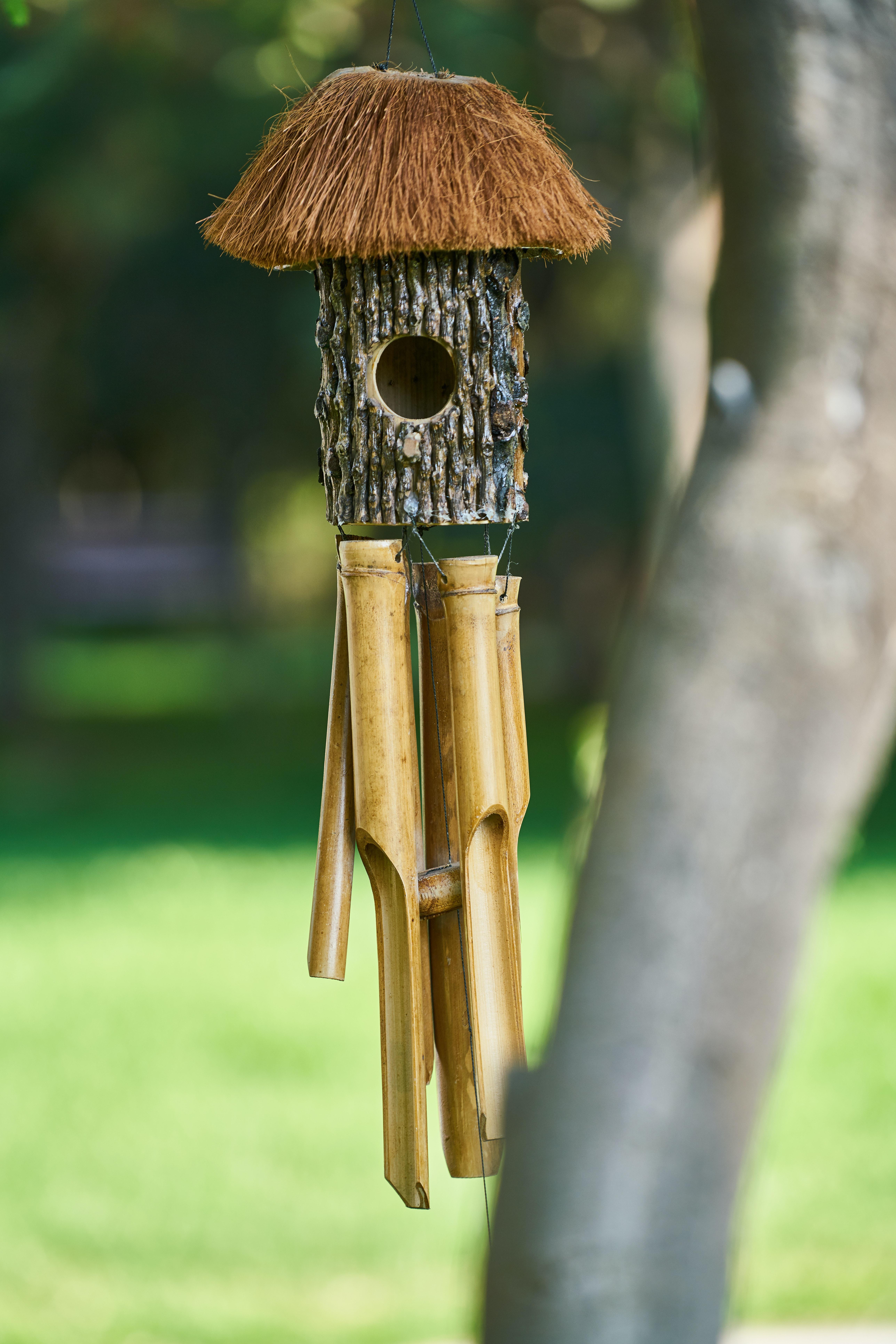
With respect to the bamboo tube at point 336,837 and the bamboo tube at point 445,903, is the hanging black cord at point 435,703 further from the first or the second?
the bamboo tube at point 336,837

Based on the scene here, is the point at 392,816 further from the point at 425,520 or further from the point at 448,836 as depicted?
the point at 425,520

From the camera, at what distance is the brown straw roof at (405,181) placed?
6.98 feet

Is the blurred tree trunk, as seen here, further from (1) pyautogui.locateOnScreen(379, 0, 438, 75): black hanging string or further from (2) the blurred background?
(1) pyautogui.locateOnScreen(379, 0, 438, 75): black hanging string

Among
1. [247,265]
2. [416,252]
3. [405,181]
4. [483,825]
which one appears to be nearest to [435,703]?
[483,825]

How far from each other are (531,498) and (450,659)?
11.9 metres

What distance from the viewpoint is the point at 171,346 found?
1378 cm

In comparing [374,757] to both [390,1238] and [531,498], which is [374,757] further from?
[531,498]

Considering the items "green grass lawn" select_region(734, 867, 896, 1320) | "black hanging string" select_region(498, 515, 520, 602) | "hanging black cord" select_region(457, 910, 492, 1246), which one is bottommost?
"green grass lawn" select_region(734, 867, 896, 1320)

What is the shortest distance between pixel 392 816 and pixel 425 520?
487mm

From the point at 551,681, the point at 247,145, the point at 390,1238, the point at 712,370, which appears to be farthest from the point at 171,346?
the point at 712,370

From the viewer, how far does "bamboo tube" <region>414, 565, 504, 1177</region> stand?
7.53 ft

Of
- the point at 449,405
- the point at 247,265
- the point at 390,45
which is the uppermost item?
the point at 247,265

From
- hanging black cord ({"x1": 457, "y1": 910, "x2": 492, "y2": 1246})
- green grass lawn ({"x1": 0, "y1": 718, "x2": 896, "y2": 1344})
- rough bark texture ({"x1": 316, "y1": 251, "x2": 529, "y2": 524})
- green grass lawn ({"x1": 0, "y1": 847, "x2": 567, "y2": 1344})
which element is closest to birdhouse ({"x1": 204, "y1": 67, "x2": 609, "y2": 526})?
rough bark texture ({"x1": 316, "y1": 251, "x2": 529, "y2": 524})

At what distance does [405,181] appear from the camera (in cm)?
213
